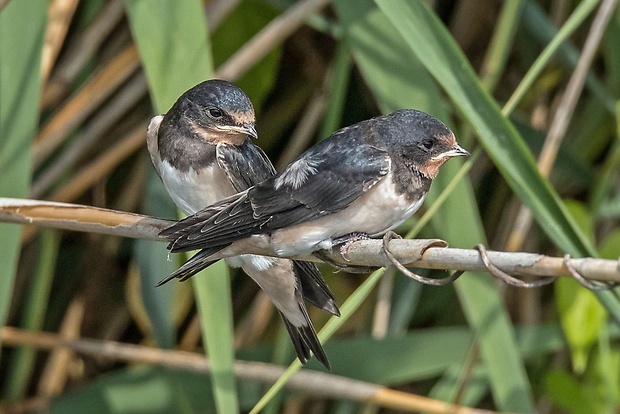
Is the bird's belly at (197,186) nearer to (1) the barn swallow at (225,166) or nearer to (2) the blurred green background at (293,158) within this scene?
(1) the barn swallow at (225,166)

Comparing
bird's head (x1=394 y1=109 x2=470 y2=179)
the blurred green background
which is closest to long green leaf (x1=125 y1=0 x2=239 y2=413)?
the blurred green background

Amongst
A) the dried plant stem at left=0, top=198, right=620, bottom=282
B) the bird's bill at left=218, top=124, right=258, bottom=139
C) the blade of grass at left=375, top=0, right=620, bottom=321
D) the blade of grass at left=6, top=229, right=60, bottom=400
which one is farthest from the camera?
the blade of grass at left=6, top=229, right=60, bottom=400

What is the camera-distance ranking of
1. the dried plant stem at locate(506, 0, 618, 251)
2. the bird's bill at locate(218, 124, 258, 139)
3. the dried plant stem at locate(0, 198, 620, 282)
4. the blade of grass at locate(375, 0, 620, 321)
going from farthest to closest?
the dried plant stem at locate(506, 0, 618, 251) → the bird's bill at locate(218, 124, 258, 139) → the blade of grass at locate(375, 0, 620, 321) → the dried plant stem at locate(0, 198, 620, 282)

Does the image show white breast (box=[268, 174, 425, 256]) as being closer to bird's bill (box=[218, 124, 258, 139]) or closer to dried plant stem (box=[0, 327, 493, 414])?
bird's bill (box=[218, 124, 258, 139])

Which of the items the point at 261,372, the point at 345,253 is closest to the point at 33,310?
the point at 261,372

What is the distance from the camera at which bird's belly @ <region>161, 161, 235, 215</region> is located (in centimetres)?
134

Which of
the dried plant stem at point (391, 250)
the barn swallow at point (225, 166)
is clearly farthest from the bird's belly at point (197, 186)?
the dried plant stem at point (391, 250)

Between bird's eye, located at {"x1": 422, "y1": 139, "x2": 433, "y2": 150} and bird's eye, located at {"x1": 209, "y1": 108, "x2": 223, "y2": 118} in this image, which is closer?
bird's eye, located at {"x1": 422, "y1": 139, "x2": 433, "y2": 150}

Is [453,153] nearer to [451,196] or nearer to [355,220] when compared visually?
[355,220]

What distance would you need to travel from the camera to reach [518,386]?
1.50m

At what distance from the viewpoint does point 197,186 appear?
1350mm

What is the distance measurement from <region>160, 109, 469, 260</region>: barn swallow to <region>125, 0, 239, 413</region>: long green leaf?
22 cm

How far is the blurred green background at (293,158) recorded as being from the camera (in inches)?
52.6

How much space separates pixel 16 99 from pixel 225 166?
1.01 ft
